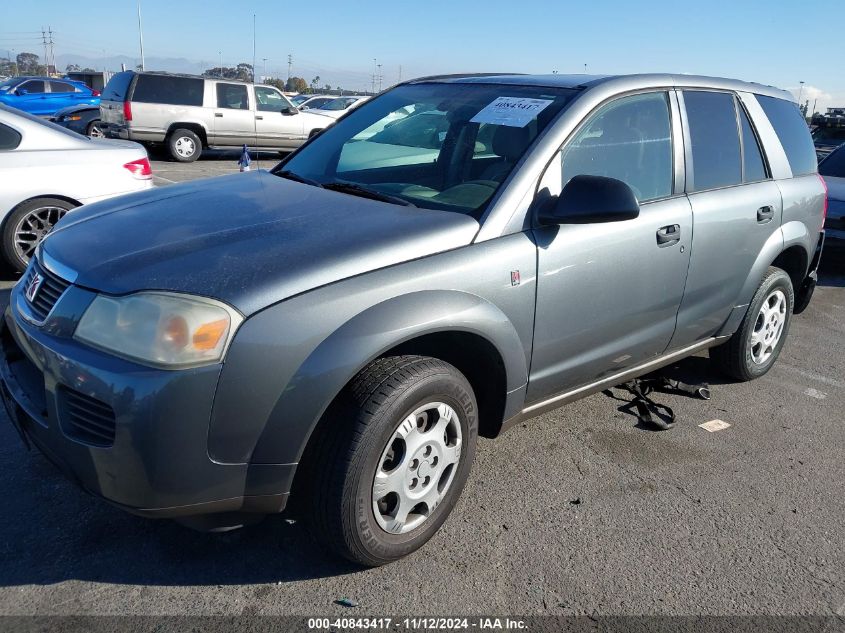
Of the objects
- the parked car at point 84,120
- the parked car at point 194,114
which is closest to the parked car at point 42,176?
the parked car at point 194,114

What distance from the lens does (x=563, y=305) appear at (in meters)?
3.00

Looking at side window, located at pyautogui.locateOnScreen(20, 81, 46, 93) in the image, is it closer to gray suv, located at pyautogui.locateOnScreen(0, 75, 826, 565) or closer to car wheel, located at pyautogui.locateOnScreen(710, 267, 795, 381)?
gray suv, located at pyautogui.locateOnScreen(0, 75, 826, 565)

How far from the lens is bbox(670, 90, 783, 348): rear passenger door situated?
3.69 m

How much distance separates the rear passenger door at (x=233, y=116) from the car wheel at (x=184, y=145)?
43 cm

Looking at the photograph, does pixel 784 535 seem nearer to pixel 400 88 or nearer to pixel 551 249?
pixel 551 249

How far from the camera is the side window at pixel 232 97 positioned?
16000 mm

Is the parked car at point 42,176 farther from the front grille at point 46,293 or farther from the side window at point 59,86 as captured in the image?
the side window at point 59,86

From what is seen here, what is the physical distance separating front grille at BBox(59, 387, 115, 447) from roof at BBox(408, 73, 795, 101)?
93.6 inches

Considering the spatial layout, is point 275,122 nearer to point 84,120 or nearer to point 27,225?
point 84,120

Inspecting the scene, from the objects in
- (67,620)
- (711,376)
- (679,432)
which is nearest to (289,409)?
(67,620)

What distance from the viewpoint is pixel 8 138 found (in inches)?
222

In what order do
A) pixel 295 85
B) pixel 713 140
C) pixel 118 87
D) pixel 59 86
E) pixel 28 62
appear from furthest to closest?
1. pixel 28 62
2. pixel 295 85
3. pixel 59 86
4. pixel 118 87
5. pixel 713 140

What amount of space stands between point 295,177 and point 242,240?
1.11 meters

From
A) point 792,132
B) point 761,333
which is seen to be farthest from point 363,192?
point 792,132
